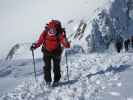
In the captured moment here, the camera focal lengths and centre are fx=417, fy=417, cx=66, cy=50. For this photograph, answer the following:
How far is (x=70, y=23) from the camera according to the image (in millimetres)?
38875

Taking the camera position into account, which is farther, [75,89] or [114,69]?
[114,69]

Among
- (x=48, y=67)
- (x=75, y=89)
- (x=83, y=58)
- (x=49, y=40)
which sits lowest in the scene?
(x=83, y=58)

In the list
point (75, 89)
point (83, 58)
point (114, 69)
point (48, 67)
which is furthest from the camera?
point (83, 58)

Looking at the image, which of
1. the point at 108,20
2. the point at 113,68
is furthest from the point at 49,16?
the point at 113,68

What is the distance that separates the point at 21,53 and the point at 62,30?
23.7 metres

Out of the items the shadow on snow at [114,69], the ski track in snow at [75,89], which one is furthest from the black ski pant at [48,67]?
the shadow on snow at [114,69]

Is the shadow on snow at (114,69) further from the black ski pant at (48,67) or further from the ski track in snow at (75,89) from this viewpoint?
the black ski pant at (48,67)

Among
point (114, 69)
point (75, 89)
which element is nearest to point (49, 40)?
point (75, 89)

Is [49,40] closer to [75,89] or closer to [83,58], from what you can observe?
[75,89]

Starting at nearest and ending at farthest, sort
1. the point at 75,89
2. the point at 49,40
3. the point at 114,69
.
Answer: the point at 75,89
the point at 49,40
the point at 114,69

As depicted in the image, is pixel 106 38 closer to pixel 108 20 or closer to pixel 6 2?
pixel 108 20

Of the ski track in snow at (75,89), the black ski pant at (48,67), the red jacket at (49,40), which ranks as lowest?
the ski track in snow at (75,89)

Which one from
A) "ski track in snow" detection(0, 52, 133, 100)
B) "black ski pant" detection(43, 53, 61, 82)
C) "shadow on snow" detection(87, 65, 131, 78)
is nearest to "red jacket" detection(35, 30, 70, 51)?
"black ski pant" detection(43, 53, 61, 82)

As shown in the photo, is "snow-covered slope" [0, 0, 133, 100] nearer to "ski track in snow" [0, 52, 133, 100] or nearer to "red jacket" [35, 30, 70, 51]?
"ski track in snow" [0, 52, 133, 100]
